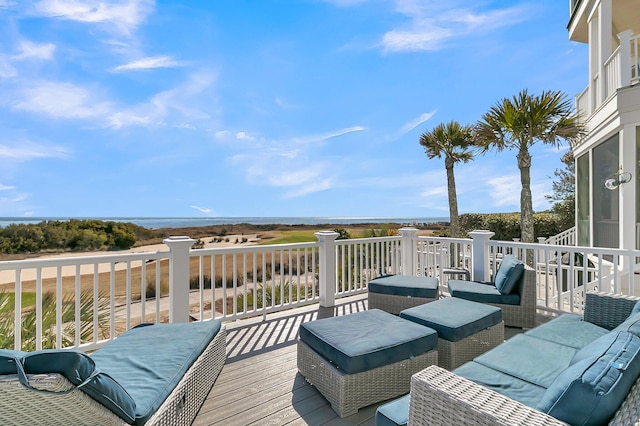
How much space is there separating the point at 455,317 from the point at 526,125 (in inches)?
245

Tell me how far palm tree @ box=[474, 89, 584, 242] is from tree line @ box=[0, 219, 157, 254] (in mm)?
10588

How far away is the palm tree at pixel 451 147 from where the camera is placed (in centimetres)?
984

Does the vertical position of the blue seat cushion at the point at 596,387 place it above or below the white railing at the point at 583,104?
below

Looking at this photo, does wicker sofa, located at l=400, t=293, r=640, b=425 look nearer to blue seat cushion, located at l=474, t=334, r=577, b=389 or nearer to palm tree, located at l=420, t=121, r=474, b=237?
blue seat cushion, located at l=474, t=334, r=577, b=389

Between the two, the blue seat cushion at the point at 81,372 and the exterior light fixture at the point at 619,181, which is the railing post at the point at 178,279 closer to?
the blue seat cushion at the point at 81,372

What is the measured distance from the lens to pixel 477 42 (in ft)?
21.4

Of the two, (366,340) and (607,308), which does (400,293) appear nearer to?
(366,340)

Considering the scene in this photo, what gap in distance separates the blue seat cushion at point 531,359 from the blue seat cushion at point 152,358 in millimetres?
1801

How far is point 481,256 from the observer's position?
15.3ft

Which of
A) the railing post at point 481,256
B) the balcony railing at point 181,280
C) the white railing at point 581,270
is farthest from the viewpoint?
the railing post at point 481,256

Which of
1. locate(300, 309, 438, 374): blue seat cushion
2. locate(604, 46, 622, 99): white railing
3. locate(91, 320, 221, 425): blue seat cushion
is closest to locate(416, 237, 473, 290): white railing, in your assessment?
locate(300, 309, 438, 374): blue seat cushion

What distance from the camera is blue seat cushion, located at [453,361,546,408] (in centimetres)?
141

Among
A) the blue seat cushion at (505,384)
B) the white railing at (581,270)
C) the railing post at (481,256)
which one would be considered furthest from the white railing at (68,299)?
the white railing at (581,270)

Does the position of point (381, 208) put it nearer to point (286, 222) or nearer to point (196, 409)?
point (286, 222)
